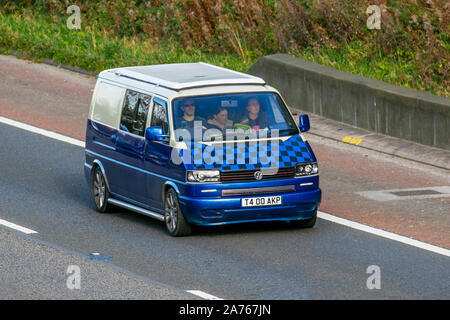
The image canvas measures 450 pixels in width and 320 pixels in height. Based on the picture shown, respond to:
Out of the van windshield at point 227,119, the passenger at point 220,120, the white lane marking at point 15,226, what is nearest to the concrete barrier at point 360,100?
the van windshield at point 227,119

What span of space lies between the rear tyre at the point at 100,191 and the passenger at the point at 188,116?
1961 millimetres

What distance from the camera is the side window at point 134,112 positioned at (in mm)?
15844

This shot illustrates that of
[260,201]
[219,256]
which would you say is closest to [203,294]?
[219,256]

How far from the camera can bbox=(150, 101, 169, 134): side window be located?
15.4 m

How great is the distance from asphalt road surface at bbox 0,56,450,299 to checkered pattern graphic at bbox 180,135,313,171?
946 millimetres

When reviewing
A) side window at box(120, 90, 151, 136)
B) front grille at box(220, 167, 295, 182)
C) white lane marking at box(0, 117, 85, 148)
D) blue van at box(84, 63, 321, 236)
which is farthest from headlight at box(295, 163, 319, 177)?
white lane marking at box(0, 117, 85, 148)

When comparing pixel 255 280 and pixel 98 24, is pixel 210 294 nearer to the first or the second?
pixel 255 280

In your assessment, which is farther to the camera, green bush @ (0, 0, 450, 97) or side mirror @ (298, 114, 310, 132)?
green bush @ (0, 0, 450, 97)

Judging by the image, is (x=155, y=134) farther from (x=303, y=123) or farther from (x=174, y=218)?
(x=303, y=123)

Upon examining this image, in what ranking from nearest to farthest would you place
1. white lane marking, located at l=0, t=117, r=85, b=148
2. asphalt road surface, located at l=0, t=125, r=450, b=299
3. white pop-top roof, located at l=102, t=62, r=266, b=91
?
1. asphalt road surface, located at l=0, t=125, r=450, b=299
2. white pop-top roof, located at l=102, t=62, r=266, b=91
3. white lane marking, located at l=0, t=117, r=85, b=148

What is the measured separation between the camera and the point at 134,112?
16062 mm

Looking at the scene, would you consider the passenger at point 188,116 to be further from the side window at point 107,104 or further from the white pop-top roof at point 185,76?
the side window at point 107,104

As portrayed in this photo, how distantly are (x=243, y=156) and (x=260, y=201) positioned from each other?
59 cm

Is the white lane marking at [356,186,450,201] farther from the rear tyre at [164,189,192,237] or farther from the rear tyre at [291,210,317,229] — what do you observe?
the rear tyre at [164,189,192,237]
